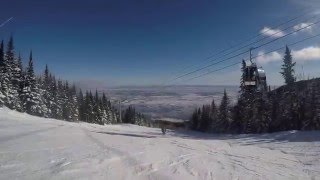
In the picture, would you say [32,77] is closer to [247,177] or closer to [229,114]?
[229,114]

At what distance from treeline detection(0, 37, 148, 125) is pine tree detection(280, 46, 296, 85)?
45.0 metres

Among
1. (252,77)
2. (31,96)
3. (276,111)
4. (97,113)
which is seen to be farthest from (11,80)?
(276,111)

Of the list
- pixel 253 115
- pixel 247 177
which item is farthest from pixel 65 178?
pixel 253 115

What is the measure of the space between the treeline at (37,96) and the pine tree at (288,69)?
45.0 meters

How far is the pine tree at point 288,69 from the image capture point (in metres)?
77.5

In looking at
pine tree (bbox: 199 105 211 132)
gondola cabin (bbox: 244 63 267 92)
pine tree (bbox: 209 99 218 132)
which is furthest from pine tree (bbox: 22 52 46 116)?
gondola cabin (bbox: 244 63 267 92)

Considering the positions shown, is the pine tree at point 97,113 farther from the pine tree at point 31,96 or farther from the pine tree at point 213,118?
the pine tree at point 213,118

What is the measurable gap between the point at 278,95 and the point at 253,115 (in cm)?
780

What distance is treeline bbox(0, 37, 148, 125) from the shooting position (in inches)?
2324

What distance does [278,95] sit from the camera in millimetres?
62156

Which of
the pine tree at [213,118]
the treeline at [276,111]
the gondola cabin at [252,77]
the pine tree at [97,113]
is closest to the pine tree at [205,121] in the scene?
the pine tree at [213,118]

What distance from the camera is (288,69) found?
78750 millimetres

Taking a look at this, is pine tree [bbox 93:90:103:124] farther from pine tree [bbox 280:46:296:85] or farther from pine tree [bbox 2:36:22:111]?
pine tree [bbox 280:46:296:85]

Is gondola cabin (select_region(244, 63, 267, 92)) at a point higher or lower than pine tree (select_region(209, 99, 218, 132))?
higher
